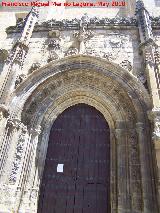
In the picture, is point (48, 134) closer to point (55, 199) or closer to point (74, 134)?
point (74, 134)

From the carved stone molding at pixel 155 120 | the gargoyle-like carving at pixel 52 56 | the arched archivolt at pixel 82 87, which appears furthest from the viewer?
the gargoyle-like carving at pixel 52 56

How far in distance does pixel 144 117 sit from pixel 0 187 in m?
3.70

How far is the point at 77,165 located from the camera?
24.0 ft

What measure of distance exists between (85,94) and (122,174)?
2740 mm

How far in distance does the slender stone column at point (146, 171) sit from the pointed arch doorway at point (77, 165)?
115cm

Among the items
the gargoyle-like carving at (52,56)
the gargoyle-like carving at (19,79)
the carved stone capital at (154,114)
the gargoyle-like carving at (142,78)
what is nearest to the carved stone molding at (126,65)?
the gargoyle-like carving at (142,78)

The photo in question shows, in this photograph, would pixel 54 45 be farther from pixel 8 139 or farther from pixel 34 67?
pixel 8 139

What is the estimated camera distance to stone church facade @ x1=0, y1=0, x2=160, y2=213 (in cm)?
641

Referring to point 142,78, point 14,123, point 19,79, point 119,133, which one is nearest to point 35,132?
point 14,123

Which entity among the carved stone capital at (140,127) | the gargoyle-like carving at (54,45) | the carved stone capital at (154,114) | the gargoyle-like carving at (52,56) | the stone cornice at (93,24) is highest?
the stone cornice at (93,24)

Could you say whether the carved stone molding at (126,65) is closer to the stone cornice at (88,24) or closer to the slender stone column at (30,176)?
the stone cornice at (88,24)

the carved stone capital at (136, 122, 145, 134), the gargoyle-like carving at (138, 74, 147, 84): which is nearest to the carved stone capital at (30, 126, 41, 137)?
the carved stone capital at (136, 122, 145, 134)

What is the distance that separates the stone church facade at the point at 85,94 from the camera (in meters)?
6.41

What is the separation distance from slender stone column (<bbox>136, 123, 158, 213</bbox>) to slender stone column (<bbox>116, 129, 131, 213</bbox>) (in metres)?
0.52
